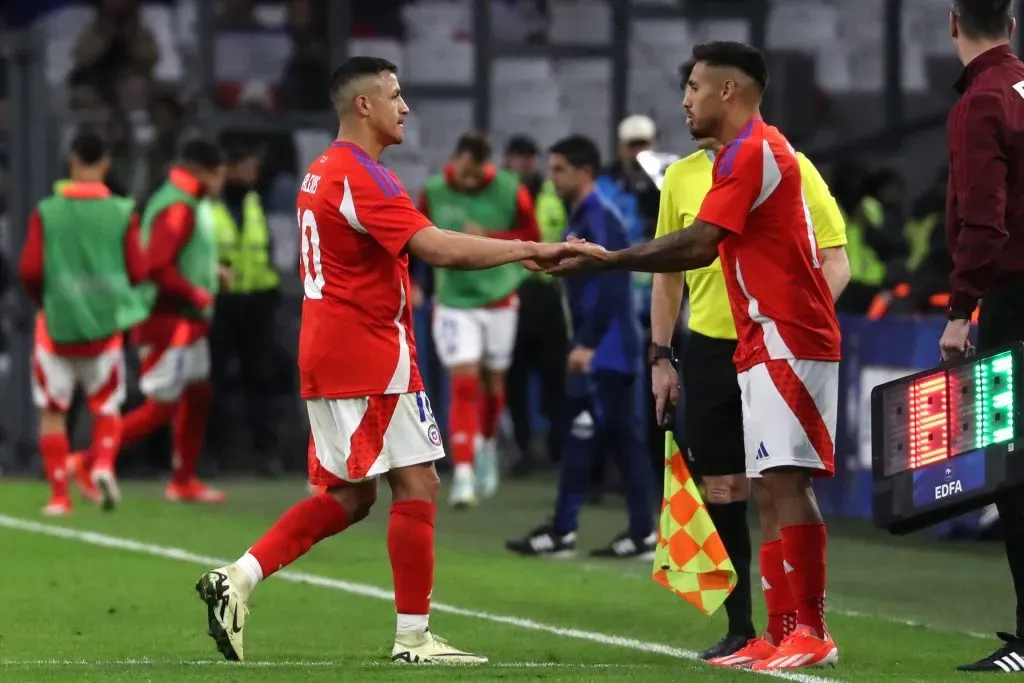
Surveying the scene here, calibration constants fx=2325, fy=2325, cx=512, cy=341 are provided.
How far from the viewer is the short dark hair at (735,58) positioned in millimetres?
8070

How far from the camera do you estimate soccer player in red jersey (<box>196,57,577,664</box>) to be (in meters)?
8.03

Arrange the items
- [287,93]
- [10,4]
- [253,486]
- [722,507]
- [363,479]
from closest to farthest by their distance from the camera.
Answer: [363,479] < [722,507] < [253,486] < [287,93] < [10,4]

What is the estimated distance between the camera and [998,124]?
774 centimetres

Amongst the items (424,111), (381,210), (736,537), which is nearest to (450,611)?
(736,537)

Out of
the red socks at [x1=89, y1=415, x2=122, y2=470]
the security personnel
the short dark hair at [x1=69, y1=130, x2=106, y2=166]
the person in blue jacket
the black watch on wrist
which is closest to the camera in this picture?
the black watch on wrist

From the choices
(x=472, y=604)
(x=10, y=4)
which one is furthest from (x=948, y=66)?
(x=472, y=604)

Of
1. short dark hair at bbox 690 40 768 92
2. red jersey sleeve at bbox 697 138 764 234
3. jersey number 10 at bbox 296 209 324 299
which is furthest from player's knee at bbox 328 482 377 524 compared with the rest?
short dark hair at bbox 690 40 768 92

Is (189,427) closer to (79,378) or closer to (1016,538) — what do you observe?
(79,378)

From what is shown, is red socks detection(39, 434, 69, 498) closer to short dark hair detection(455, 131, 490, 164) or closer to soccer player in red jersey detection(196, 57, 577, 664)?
short dark hair detection(455, 131, 490, 164)

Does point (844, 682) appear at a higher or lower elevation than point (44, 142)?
lower

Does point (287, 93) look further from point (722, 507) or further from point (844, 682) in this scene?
point (844, 682)

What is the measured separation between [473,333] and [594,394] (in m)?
2.80

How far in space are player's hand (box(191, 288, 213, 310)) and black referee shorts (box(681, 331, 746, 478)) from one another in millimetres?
7009

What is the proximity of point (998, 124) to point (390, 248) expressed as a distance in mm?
2084
